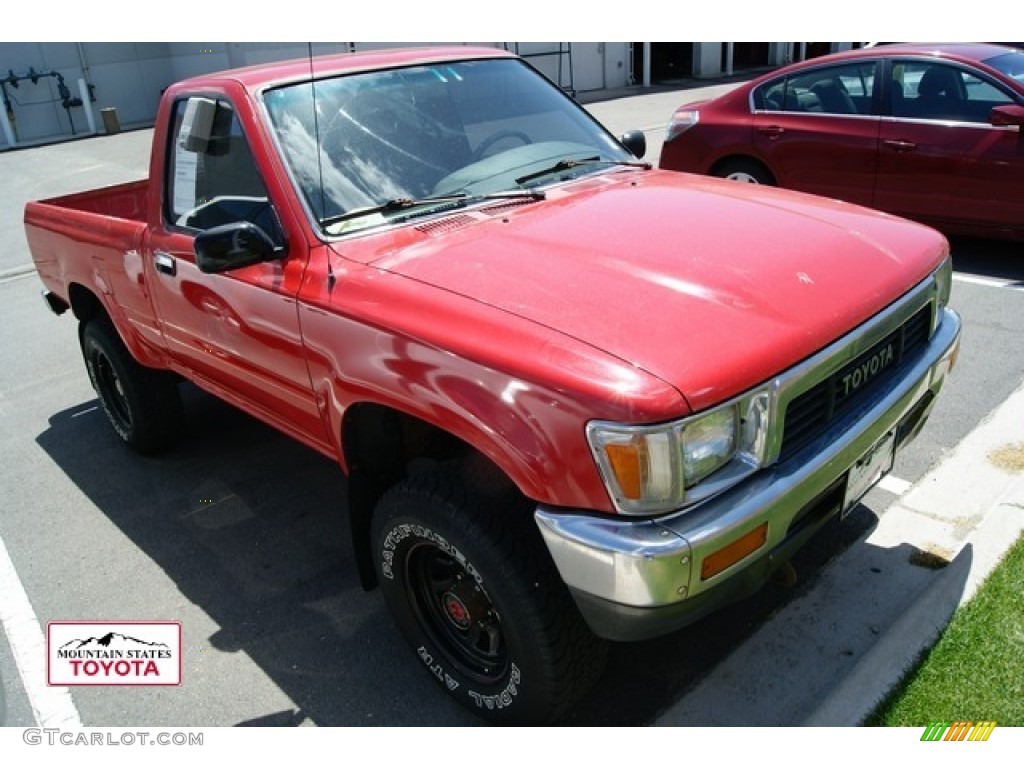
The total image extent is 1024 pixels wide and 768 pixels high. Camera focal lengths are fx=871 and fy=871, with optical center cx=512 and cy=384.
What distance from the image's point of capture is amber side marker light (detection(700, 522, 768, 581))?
212 cm

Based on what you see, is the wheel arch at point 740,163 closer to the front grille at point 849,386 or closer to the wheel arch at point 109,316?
the front grille at point 849,386

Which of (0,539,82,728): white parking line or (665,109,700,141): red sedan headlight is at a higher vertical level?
(665,109,700,141): red sedan headlight

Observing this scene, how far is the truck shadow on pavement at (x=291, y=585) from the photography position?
2869mm

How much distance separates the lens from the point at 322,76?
131 inches

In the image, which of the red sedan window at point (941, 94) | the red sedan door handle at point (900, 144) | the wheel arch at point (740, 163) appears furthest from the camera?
the wheel arch at point (740, 163)

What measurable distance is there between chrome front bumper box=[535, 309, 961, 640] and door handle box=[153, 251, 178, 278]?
216 cm

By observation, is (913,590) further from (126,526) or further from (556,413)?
(126,526)

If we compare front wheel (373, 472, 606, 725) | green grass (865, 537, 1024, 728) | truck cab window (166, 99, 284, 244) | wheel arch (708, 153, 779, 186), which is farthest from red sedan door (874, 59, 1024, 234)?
front wheel (373, 472, 606, 725)

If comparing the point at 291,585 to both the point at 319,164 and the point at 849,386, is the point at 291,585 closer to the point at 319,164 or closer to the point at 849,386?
the point at 319,164

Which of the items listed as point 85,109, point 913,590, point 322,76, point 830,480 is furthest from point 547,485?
point 85,109

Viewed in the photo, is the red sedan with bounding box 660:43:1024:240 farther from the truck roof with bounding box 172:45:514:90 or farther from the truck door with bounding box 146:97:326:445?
the truck door with bounding box 146:97:326:445

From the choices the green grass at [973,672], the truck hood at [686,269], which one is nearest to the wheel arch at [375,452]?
the truck hood at [686,269]

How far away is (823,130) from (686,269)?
17.1 feet

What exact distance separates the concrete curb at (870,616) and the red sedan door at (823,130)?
3751mm
